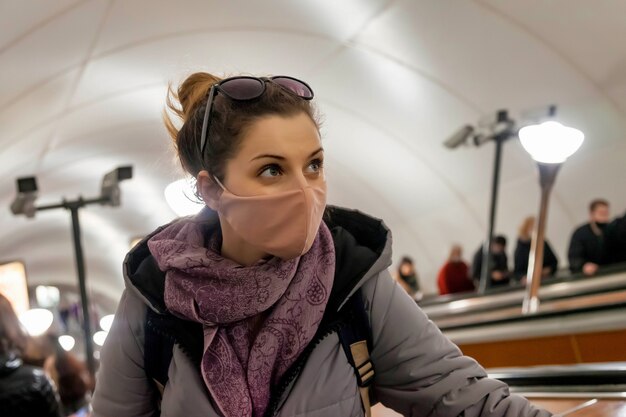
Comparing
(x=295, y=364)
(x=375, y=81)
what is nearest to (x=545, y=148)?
(x=295, y=364)

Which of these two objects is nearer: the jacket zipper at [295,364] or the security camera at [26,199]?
the jacket zipper at [295,364]

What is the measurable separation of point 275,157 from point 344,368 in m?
0.53

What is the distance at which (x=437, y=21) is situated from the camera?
33.1ft

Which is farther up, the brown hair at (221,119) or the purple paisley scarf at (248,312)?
the brown hair at (221,119)

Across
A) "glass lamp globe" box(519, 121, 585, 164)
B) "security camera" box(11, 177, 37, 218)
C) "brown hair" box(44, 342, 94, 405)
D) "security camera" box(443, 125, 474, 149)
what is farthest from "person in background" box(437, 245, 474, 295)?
"brown hair" box(44, 342, 94, 405)

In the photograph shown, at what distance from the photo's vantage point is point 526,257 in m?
9.12

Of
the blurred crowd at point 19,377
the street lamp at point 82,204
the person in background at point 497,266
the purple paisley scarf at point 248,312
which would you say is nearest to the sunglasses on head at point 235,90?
the purple paisley scarf at point 248,312

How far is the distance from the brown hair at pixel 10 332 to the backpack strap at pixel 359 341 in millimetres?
2902

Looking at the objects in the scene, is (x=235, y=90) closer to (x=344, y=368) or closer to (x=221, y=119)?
(x=221, y=119)

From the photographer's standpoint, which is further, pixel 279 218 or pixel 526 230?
pixel 526 230

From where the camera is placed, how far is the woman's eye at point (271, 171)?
170cm

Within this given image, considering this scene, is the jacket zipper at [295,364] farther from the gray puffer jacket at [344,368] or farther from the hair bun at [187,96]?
the hair bun at [187,96]

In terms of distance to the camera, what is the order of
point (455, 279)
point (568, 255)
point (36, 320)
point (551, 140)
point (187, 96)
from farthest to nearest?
point (36, 320)
point (455, 279)
point (568, 255)
point (551, 140)
point (187, 96)

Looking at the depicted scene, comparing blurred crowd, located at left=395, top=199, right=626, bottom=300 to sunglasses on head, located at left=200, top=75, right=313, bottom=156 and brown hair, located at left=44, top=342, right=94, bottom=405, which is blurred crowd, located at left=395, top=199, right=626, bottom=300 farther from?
sunglasses on head, located at left=200, top=75, right=313, bottom=156
